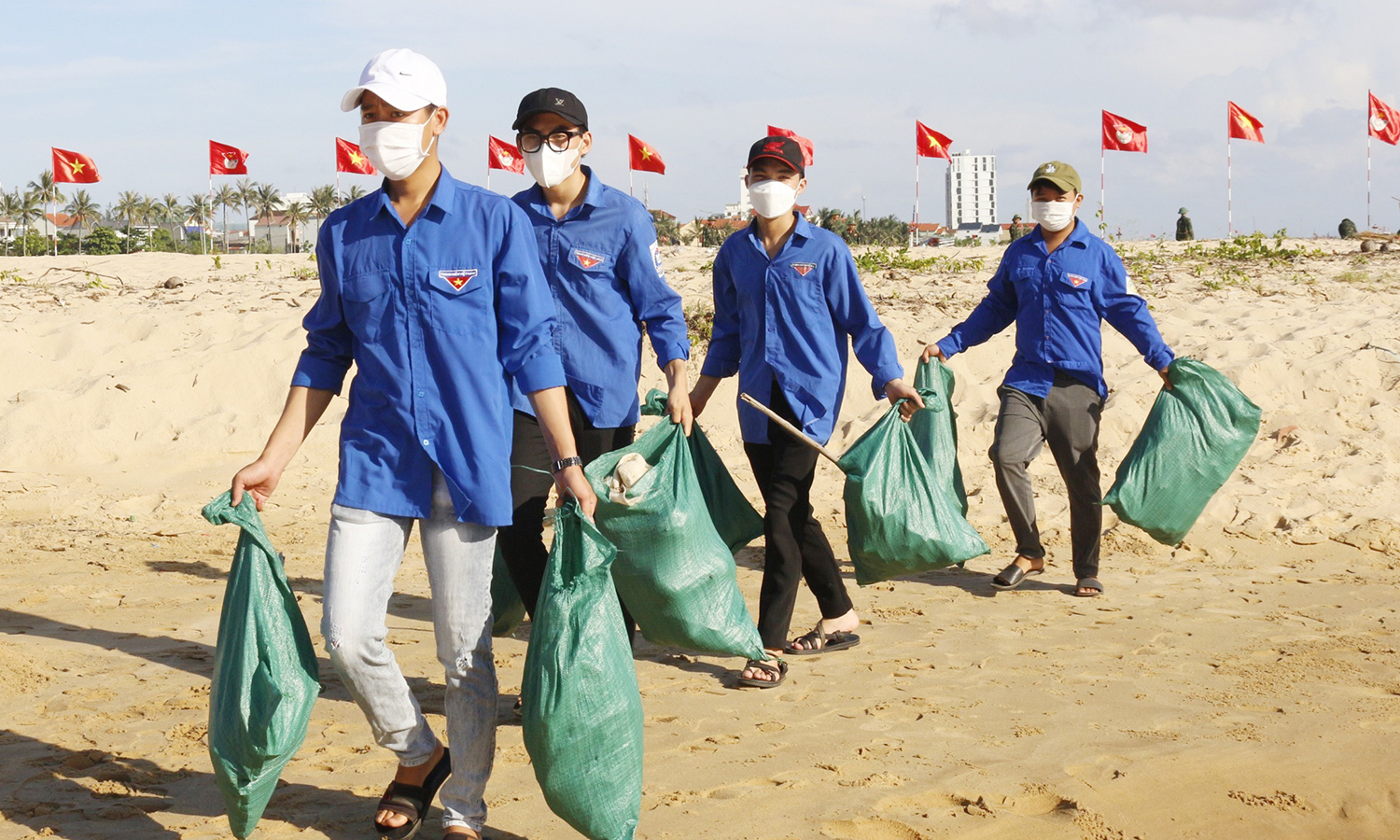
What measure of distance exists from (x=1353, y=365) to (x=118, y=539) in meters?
7.16

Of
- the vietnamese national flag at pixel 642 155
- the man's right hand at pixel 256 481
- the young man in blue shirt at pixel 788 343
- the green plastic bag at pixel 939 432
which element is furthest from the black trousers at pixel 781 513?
the vietnamese national flag at pixel 642 155

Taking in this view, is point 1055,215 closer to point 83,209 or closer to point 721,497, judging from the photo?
point 721,497

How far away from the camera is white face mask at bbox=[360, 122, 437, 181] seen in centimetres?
262

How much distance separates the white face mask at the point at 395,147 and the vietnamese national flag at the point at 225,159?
19.8m

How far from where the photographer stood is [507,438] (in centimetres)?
269

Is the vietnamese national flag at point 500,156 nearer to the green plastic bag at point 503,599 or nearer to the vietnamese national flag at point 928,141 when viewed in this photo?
the vietnamese national flag at point 928,141

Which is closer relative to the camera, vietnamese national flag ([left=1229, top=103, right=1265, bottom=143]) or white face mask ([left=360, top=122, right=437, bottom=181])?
white face mask ([left=360, top=122, right=437, bottom=181])

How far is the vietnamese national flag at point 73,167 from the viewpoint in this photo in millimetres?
Answer: 19766

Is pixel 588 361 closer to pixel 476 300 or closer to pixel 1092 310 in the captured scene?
pixel 476 300

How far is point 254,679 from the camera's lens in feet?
8.54

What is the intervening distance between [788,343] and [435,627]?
6.19ft

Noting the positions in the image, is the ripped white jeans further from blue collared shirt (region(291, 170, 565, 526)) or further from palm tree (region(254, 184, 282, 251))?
palm tree (region(254, 184, 282, 251))

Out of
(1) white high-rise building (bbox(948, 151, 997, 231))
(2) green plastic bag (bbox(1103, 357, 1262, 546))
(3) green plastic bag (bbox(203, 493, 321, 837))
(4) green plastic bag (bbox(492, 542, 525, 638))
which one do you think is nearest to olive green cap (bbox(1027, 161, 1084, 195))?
(2) green plastic bag (bbox(1103, 357, 1262, 546))

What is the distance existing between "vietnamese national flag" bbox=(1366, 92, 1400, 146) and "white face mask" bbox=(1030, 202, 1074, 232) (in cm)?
1534
